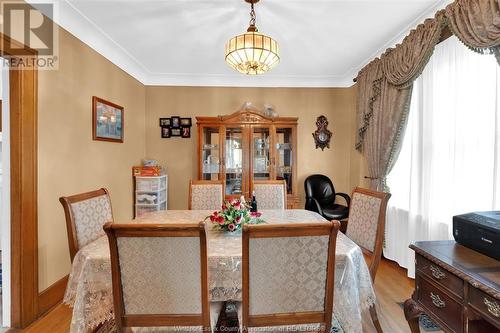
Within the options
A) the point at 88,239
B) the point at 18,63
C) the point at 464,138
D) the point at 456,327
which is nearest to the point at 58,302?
the point at 88,239

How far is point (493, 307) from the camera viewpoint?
3.10 ft

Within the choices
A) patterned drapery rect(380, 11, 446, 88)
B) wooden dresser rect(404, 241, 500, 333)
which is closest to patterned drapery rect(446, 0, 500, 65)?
patterned drapery rect(380, 11, 446, 88)

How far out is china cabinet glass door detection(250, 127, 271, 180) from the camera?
3.95 m

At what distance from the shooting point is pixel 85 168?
269 cm

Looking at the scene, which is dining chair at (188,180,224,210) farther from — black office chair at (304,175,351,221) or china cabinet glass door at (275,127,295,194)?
black office chair at (304,175,351,221)

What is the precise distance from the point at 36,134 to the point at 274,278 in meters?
2.09

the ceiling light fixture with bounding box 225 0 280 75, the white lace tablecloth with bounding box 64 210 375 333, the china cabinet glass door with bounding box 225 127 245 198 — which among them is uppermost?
the ceiling light fixture with bounding box 225 0 280 75

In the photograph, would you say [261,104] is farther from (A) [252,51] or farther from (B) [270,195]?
(A) [252,51]

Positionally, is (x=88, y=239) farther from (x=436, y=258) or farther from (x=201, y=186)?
(x=436, y=258)

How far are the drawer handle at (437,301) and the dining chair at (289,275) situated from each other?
483 mm

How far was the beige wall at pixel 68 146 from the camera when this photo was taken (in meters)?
2.16

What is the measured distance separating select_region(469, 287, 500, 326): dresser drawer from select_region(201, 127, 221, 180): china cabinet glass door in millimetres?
3210

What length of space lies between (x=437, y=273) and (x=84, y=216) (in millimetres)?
2052

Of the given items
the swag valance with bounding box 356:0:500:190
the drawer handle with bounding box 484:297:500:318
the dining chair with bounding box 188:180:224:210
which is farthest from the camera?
the dining chair with bounding box 188:180:224:210
